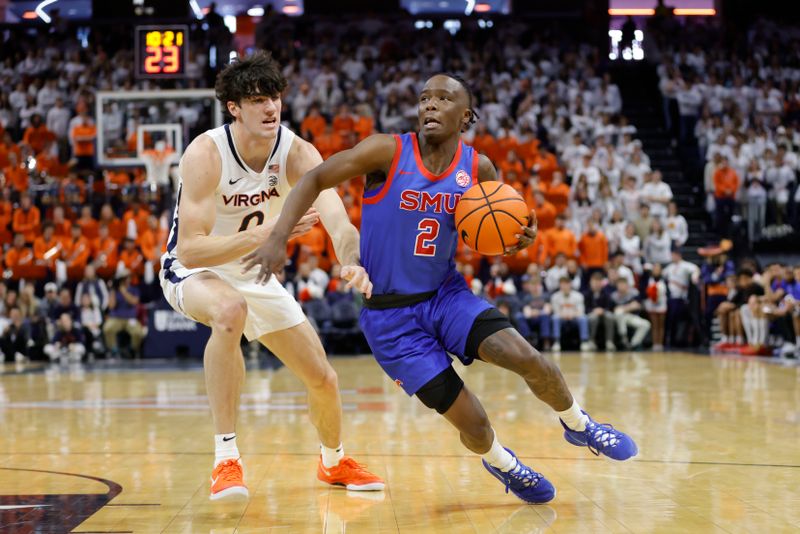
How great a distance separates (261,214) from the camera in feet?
17.2

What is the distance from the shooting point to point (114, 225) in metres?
17.0

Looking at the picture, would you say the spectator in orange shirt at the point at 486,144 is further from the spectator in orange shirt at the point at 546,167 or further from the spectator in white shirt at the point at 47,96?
the spectator in white shirt at the point at 47,96

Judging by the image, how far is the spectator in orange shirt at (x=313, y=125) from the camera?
62.5 feet

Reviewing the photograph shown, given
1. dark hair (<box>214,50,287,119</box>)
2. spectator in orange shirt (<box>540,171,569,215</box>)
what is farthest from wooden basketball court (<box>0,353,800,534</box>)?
spectator in orange shirt (<box>540,171,569,215</box>)

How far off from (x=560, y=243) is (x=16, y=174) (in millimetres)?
9817

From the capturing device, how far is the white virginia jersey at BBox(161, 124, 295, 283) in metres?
5.07

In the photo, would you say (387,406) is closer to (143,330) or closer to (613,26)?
(143,330)

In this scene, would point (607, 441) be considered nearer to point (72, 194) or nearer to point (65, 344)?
point (65, 344)

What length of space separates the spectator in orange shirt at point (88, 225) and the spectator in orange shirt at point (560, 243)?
24.1 feet

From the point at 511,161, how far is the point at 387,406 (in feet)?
31.9

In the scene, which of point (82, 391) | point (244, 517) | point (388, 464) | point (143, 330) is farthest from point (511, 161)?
point (244, 517)

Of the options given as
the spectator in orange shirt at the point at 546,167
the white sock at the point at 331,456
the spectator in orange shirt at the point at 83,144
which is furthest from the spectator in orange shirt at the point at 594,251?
the white sock at the point at 331,456

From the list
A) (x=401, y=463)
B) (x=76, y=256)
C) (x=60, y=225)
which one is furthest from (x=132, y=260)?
(x=401, y=463)

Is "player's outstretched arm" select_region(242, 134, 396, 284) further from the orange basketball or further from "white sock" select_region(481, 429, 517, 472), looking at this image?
"white sock" select_region(481, 429, 517, 472)
